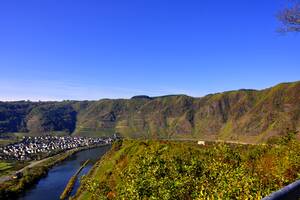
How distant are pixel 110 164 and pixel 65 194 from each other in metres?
26.4

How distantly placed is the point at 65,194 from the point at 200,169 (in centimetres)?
13159

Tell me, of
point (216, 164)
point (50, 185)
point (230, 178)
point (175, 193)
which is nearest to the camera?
point (230, 178)

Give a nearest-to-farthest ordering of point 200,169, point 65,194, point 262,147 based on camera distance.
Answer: point 200,169 → point 262,147 → point 65,194

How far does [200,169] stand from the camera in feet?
161

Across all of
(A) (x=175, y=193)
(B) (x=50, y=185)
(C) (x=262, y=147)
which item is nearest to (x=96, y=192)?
(A) (x=175, y=193)

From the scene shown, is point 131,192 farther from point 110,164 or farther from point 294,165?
point 110,164

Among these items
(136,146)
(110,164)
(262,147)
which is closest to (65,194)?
(110,164)

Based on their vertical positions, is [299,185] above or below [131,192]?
above

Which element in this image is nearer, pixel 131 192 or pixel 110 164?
pixel 131 192

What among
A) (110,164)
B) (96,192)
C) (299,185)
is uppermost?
Result: (299,185)

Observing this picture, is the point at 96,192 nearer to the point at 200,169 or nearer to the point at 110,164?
the point at 200,169

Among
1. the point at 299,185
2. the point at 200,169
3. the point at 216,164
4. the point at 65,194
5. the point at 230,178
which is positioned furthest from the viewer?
the point at 65,194

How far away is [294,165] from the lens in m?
40.6

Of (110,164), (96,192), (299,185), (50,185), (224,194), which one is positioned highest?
(299,185)
